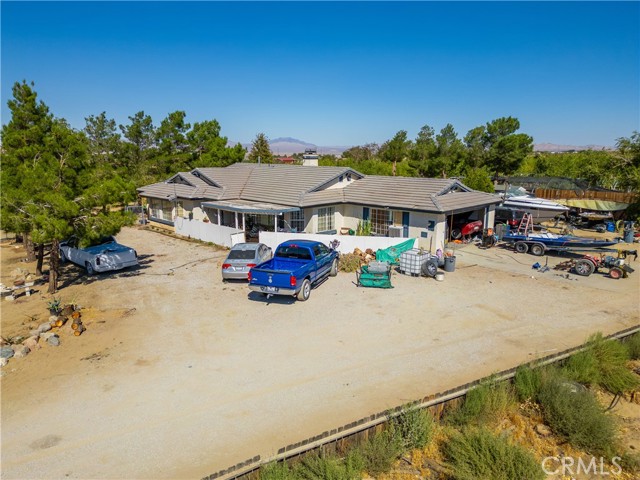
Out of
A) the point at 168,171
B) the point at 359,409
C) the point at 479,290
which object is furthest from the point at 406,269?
the point at 168,171

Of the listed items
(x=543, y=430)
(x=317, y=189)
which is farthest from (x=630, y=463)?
(x=317, y=189)

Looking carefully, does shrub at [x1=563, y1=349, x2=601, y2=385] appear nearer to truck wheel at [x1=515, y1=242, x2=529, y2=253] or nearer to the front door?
truck wheel at [x1=515, y1=242, x2=529, y2=253]

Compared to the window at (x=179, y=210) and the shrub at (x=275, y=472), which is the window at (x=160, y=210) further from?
the shrub at (x=275, y=472)

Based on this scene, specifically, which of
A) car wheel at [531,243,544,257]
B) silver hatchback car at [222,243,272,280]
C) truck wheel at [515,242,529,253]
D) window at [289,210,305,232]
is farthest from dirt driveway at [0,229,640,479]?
window at [289,210,305,232]

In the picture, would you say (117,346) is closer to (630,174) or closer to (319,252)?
(319,252)

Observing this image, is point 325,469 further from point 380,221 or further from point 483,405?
point 380,221
